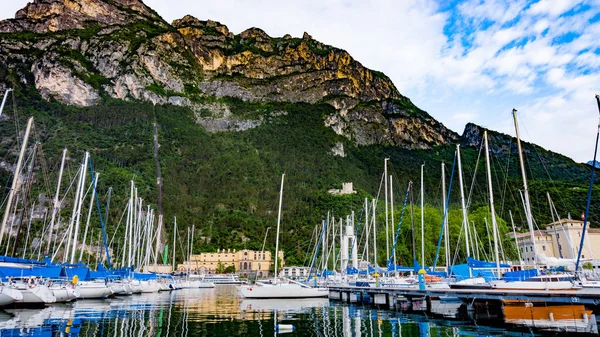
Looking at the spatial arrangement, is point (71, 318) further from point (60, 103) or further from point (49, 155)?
point (60, 103)

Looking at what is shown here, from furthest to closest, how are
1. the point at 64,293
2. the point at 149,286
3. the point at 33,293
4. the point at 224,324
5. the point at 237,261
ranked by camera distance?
the point at 237,261, the point at 149,286, the point at 64,293, the point at 33,293, the point at 224,324

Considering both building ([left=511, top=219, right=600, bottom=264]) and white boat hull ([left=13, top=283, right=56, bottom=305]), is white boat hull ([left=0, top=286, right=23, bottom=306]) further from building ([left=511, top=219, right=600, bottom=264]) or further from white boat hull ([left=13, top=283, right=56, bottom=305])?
building ([left=511, top=219, right=600, bottom=264])

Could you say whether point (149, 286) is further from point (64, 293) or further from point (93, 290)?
point (64, 293)

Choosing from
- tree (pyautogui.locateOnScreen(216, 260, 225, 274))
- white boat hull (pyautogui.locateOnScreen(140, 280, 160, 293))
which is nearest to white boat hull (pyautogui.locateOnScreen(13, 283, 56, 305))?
white boat hull (pyautogui.locateOnScreen(140, 280, 160, 293))

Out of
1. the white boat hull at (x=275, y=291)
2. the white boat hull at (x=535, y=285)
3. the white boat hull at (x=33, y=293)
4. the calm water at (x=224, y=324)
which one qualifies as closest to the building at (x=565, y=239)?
the white boat hull at (x=275, y=291)

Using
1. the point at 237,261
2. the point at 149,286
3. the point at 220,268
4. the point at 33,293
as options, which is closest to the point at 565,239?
the point at 149,286

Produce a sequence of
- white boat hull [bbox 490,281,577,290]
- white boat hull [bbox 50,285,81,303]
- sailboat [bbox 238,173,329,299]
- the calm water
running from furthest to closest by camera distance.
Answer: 1. sailboat [bbox 238,173,329,299]
2. white boat hull [bbox 50,285,81,303]
3. white boat hull [bbox 490,281,577,290]
4. the calm water

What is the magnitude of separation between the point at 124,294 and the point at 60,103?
16681cm

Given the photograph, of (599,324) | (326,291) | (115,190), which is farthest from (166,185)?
(599,324)

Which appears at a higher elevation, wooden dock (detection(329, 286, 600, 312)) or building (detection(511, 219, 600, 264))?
building (detection(511, 219, 600, 264))

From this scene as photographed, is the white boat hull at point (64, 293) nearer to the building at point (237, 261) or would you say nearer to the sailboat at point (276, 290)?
the sailboat at point (276, 290)

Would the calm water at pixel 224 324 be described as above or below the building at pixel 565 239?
below

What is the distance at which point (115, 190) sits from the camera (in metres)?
128

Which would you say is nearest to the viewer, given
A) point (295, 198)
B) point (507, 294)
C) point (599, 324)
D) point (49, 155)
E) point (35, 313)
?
point (599, 324)
